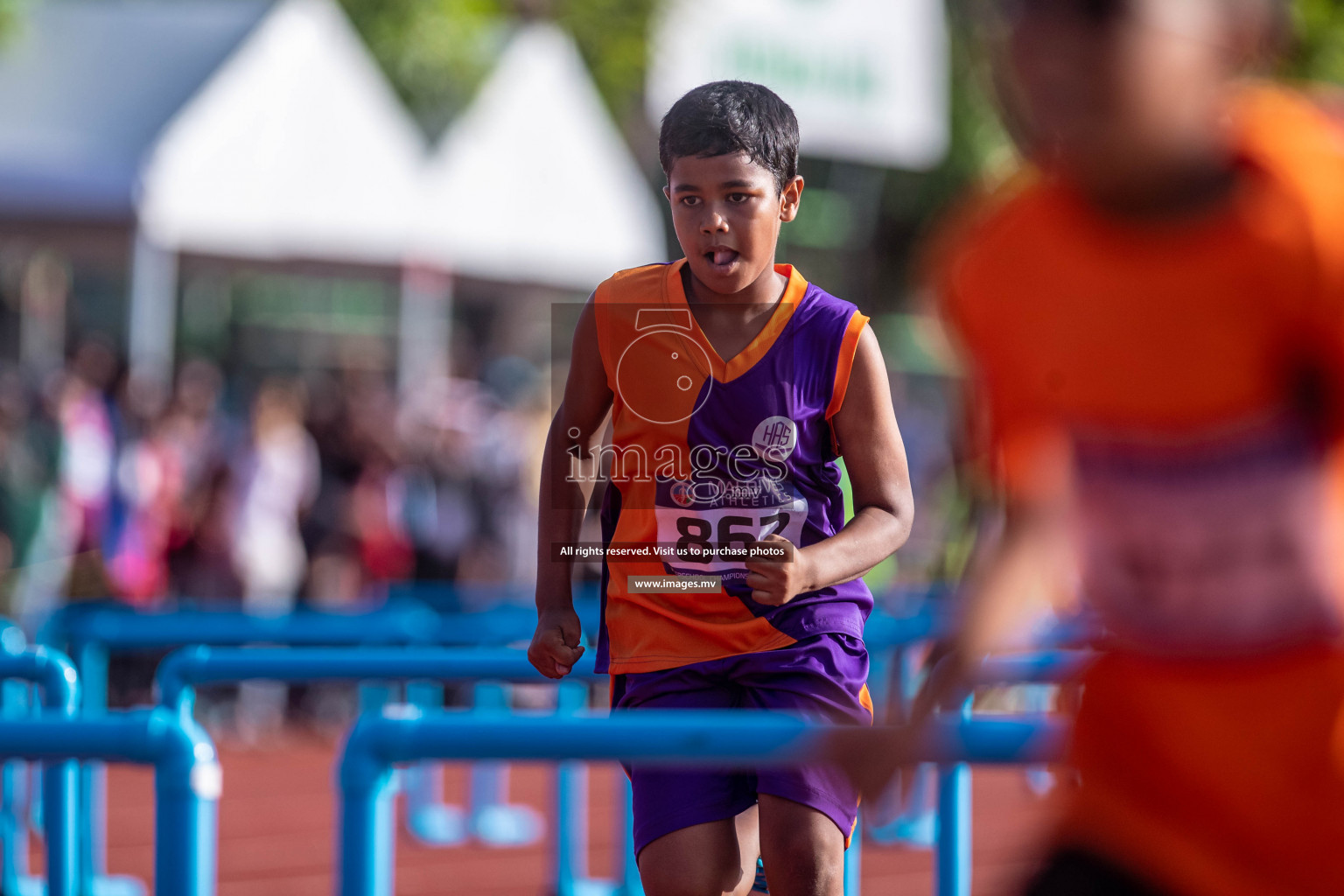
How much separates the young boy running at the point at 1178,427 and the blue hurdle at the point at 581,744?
382 mm

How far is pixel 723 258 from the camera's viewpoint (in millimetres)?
2557

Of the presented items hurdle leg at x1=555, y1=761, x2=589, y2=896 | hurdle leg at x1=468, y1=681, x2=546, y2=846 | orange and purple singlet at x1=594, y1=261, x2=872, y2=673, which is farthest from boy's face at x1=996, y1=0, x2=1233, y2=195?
hurdle leg at x1=468, y1=681, x2=546, y2=846

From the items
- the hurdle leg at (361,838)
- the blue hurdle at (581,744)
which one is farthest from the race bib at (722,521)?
the hurdle leg at (361,838)

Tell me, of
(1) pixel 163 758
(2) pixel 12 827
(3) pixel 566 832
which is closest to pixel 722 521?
(1) pixel 163 758

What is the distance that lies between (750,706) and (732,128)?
0.92 m

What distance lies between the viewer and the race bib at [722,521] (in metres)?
2.57

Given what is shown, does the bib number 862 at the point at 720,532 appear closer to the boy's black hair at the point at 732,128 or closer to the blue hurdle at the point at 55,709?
the boy's black hair at the point at 732,128

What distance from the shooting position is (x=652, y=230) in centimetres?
1427

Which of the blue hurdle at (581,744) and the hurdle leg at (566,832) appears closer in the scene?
the blue hurdle at (581,744)

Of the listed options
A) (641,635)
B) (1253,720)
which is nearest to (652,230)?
(641,635)

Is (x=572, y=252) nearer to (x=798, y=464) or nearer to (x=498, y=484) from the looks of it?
(x=498, y=484)

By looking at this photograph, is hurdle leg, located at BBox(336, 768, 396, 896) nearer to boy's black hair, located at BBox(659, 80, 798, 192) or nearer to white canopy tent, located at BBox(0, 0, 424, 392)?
boy's black hair, located at BBox(659, 80, 798, 192)

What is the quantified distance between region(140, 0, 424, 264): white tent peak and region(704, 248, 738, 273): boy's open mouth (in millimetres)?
8919

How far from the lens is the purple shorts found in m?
2.55
